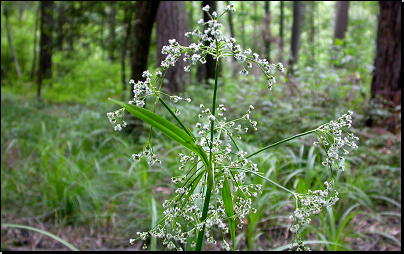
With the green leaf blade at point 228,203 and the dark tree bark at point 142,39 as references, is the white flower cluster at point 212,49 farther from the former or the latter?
the dark tree bark at point 142,39

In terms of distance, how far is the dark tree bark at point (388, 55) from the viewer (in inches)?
193

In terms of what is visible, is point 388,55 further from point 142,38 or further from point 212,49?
point 212,49

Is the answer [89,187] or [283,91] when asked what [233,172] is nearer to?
[89,187]


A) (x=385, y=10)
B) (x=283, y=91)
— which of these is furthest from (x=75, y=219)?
(x=385, y=10)

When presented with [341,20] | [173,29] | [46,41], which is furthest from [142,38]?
[341,20]

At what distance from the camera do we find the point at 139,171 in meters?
3.15

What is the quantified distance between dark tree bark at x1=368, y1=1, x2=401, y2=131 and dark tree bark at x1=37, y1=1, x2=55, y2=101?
20.1 ft

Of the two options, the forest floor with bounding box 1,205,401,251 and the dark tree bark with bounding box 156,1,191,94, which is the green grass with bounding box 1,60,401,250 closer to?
the forest floor with bounding box 1,205,401,251

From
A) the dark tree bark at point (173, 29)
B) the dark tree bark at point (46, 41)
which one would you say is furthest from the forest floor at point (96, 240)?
the dark tree bark at point (46, 41)

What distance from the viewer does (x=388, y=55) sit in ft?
16.4

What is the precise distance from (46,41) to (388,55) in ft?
36.3

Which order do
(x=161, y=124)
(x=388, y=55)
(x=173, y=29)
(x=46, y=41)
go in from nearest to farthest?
(x=161, y=124) < (x=388, y=55) < (x=173, y=29) < (x=46, y=41)

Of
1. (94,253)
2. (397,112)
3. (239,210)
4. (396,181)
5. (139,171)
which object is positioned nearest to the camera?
(239,210)

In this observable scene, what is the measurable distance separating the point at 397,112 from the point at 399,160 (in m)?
1.19
